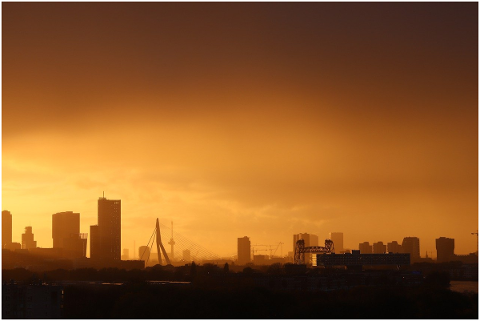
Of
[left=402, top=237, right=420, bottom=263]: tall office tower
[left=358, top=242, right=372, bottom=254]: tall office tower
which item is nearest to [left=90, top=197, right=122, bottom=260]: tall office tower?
[left=358, top=242, right=372, bottom=254]: tall office tower

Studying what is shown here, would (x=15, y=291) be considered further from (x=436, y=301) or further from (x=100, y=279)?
(x=100, y=279)

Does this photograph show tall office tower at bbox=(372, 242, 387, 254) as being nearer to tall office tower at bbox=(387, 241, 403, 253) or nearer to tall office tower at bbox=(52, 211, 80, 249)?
tall office tower at bbox=(387, 241, 403, 253)

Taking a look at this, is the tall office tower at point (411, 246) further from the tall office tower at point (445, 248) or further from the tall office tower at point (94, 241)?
the tall office tower at point (94, 241)

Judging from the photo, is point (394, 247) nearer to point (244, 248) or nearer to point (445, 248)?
point (445, 248)

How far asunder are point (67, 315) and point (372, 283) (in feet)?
135

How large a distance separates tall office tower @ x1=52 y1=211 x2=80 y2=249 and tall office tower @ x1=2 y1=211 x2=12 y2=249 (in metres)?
10.7

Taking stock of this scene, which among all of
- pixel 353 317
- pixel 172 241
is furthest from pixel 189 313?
pixel 172 241

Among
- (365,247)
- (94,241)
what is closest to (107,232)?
(94,241)

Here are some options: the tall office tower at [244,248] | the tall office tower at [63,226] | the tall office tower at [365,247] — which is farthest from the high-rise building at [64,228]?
the tall office tower at [365,247]

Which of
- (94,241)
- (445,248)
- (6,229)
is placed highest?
(6,229)

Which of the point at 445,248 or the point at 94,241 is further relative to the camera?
the point at 445,248

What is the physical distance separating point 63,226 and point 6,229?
52.4 ft

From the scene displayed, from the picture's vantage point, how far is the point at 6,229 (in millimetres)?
152375

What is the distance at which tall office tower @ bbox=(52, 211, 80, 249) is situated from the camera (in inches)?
6432
